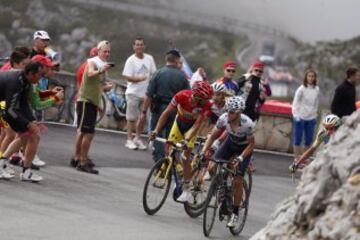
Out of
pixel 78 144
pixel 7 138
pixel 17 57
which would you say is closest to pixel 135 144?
pixel 78 144

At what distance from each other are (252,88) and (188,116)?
13.8 feet

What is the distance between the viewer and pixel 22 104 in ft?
41.4

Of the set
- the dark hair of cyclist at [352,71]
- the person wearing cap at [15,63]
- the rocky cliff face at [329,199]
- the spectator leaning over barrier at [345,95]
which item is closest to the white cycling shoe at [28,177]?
the person wearing cap at [15,63]

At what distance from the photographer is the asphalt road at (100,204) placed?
10391mm

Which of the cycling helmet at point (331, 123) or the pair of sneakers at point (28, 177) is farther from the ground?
the cycling helmet at point (331, 123)

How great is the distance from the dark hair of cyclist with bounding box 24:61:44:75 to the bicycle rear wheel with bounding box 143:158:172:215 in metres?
1.83

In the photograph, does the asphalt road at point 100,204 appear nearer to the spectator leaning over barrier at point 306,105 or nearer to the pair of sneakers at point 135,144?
the pair of sneakers at point 135,144

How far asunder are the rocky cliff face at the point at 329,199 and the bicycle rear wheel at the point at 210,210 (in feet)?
15.8

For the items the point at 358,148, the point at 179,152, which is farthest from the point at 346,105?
the point at 358,148

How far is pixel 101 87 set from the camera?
14648 mm

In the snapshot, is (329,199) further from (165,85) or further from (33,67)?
(165,85)

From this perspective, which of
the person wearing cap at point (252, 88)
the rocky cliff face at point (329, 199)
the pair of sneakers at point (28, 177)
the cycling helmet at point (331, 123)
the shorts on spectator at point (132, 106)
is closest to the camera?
the rocky cliff face at point (329, 199)

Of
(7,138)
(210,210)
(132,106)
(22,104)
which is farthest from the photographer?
(132,106)

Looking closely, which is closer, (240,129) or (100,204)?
(240,129)
